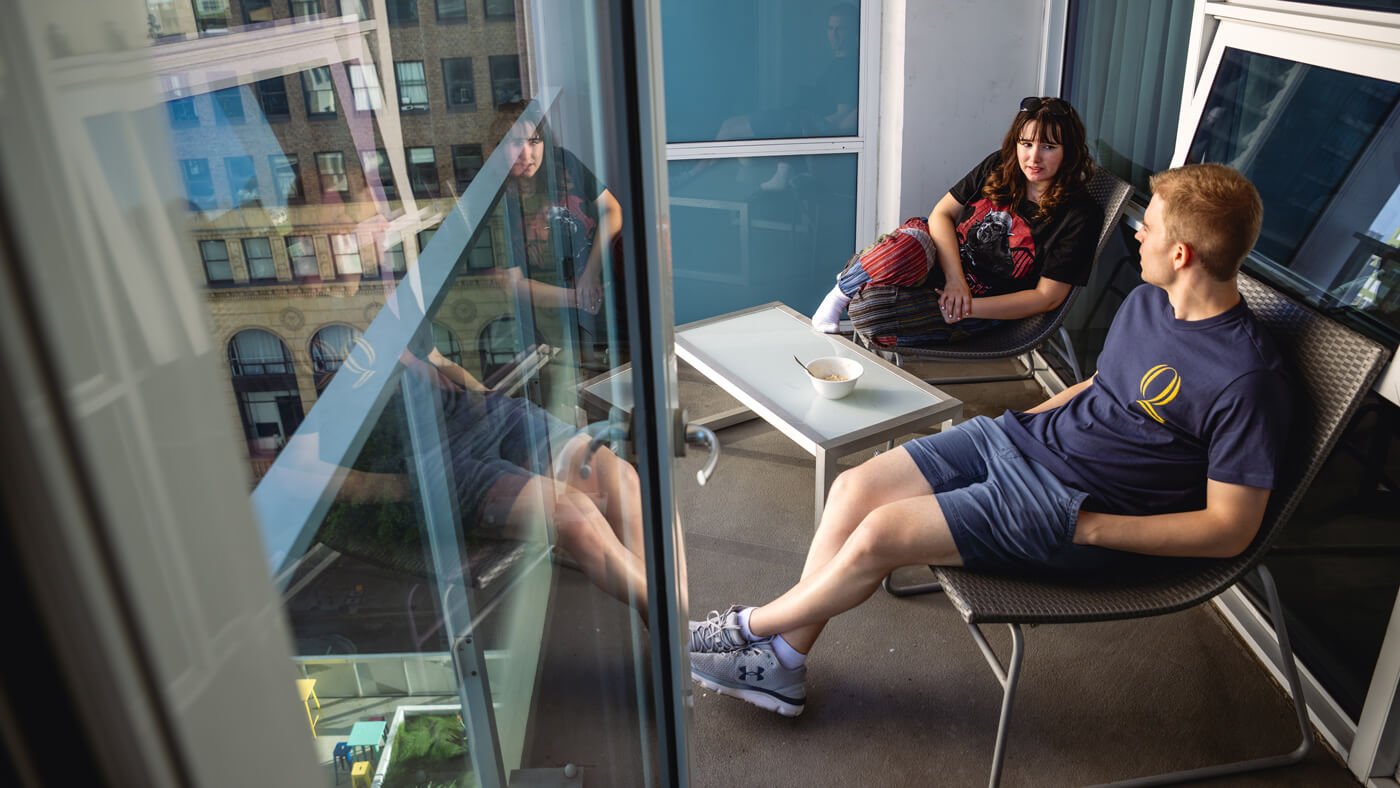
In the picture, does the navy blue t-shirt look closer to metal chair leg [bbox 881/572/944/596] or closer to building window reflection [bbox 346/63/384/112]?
metal chair leg [bbox 881/572/944/596]

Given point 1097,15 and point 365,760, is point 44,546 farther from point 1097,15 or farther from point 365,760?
point 1097,15

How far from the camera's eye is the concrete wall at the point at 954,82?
3.71 metres

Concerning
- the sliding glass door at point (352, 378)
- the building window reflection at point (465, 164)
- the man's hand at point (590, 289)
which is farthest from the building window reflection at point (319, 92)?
the man's hand at point (590, 289)

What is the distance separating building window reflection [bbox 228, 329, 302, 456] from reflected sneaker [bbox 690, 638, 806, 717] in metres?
1.87

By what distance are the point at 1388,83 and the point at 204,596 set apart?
2.48 m

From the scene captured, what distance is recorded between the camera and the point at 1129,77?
3311mm

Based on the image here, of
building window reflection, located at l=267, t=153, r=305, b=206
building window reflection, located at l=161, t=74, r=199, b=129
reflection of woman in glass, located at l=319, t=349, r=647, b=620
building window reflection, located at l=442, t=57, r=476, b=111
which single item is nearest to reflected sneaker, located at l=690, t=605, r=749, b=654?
reflection of woman in glass, located at l=319, t=349, r=647, b=620

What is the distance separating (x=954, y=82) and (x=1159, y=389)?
212 cm

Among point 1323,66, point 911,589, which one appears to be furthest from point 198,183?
point 1323,66

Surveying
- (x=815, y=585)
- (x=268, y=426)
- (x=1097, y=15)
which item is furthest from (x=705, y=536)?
(x=268, y=426)

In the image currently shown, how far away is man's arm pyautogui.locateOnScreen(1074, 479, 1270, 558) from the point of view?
183 centimetres

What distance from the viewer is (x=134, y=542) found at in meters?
0.22

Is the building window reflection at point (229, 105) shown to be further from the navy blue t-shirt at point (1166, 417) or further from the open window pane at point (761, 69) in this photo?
the open window pane at point (761, 69)

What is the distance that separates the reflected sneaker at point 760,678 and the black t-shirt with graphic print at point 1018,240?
5.34 ft
